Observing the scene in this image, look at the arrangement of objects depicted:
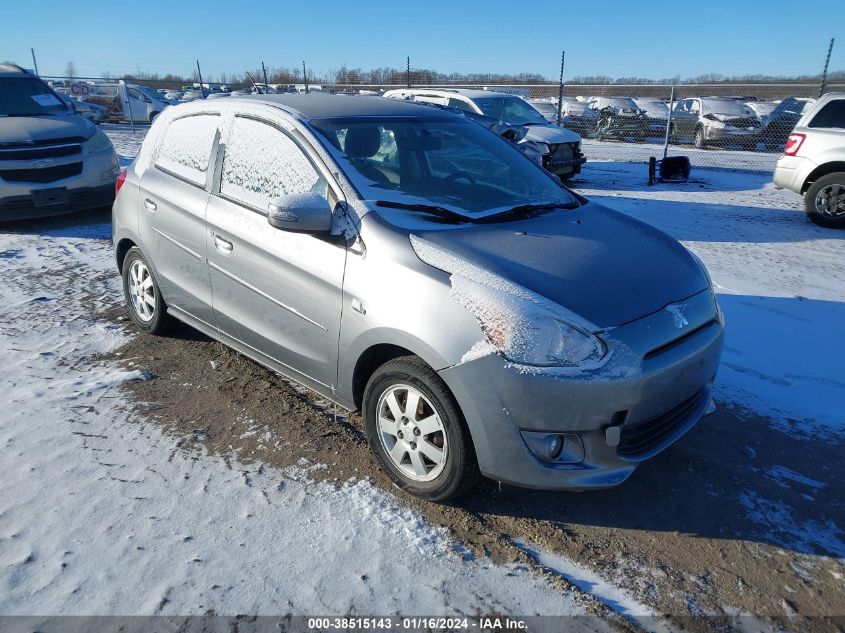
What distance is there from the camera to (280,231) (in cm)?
322

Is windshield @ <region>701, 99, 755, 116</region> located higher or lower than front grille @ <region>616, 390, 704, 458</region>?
higher

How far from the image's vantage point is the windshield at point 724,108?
1739cm

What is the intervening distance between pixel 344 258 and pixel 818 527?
2519 millimetres

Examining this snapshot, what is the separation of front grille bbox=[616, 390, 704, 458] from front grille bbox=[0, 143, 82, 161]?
7.79 meters

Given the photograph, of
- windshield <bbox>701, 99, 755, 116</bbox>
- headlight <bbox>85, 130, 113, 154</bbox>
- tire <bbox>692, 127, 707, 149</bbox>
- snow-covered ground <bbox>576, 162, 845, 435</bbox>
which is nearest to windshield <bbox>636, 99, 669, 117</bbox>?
windshield <bbox>701, 99, 755, 116</bbox>

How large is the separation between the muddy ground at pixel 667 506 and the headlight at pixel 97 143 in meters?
5.44

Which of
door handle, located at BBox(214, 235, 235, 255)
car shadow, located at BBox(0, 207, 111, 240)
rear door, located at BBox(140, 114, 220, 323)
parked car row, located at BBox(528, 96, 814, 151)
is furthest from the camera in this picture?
parked car row, located at BBox(528, 96, 814, 151)

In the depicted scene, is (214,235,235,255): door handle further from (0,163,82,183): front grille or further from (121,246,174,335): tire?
(0,163,82,183): front grille

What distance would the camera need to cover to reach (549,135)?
37.6 feet

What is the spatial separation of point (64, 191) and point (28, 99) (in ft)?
6.77

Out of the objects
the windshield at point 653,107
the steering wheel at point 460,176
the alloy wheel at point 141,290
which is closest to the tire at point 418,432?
the steering wheel at point 460,176

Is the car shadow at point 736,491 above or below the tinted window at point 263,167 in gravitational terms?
below

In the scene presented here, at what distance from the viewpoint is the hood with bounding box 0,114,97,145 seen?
746 cm

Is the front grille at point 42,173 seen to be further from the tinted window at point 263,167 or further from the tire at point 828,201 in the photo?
the tire at point 828,201
